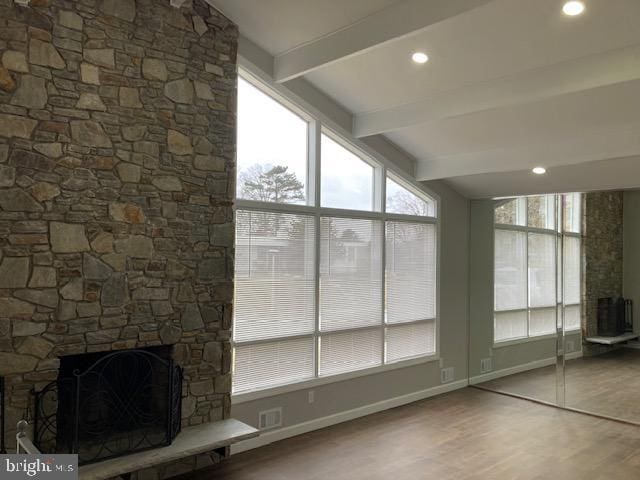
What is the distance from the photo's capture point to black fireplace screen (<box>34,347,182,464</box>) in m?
3.55

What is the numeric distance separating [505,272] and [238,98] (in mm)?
4128

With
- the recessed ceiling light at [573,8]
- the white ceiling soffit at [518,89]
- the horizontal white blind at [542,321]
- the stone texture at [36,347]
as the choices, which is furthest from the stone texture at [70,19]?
the horizontal white blind at [542,321]

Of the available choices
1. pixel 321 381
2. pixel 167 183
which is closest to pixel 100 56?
pixel 167 183

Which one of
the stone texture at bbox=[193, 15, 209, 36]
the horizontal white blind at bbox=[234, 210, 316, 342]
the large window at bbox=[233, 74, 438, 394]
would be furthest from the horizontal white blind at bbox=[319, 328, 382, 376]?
the stone texture at bbox=[193, 15, 209, 36]

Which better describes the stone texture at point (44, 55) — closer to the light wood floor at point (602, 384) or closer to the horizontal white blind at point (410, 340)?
the horizontal white blind at point (410, 340)

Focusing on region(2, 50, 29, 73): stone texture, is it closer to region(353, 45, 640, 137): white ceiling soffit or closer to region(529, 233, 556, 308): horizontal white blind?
region(353, 45, 640, 137): white ceiling soffit

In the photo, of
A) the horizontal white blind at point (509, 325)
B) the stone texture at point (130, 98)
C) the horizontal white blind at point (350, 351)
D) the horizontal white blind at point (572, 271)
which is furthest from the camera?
the horizontal white blind at point (509, 325)

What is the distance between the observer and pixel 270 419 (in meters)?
4.91

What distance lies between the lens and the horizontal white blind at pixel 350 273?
5434 millimetres

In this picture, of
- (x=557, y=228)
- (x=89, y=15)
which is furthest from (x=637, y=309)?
(x=89, y=15)

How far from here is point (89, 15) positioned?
3820 millimetres

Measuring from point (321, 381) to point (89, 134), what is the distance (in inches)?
123

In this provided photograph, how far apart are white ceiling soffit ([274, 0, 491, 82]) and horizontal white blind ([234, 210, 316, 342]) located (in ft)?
4.53

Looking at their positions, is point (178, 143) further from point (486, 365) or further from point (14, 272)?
point (486, 365)
